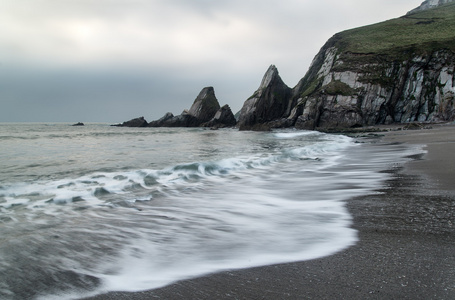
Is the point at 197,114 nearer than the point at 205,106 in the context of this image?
Yes

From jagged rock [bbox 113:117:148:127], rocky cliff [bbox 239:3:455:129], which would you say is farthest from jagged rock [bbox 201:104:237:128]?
jagged rock [bbox 113:117:148:127]

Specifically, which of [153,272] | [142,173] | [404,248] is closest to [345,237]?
Answer: [404,248]

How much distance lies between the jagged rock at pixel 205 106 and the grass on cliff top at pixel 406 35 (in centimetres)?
3583

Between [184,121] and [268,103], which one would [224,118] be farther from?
[184,121]

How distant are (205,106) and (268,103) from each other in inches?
1024

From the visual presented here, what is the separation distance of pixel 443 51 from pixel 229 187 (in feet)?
156

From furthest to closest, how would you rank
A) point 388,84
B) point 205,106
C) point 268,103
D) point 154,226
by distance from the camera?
point 205,106 < point 268,103 < point 388,84 < point 154,226

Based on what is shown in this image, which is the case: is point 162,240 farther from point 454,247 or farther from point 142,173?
point 142,173

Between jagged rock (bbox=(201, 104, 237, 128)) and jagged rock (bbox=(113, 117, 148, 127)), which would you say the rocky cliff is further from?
jagged rock (bbox=(113, 117, 148, 127))

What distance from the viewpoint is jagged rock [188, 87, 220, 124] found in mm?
79938

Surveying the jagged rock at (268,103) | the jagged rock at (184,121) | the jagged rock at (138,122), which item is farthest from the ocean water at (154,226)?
the jagged rock at (138,122)

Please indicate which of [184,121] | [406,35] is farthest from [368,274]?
[184,121]

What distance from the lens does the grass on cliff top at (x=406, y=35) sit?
43.7m

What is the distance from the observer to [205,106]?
80625mm
